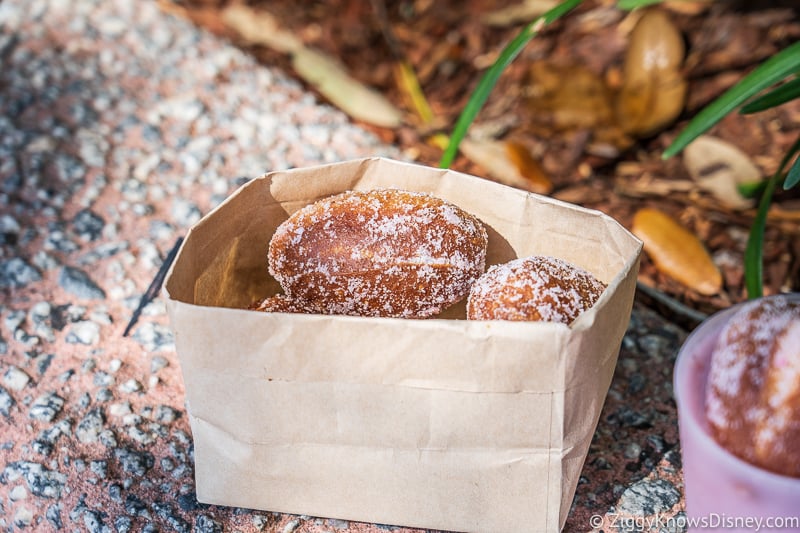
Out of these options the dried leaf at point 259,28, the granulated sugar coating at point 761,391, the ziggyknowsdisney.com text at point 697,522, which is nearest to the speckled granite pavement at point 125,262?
the ziggyknowsdisney.com text at point 697,522

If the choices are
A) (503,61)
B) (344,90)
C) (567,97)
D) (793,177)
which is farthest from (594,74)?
(793,177)

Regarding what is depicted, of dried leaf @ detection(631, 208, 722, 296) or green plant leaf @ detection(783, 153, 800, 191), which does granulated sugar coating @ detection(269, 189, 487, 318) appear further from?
dried leaf @ detection(631, 208, 722, 296)

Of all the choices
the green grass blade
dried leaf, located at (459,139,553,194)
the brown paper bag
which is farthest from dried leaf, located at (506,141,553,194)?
the brown paper bag

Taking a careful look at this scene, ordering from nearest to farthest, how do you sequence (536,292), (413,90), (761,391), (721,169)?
(761,391) < (536,292) < (721,169) < (413,90)

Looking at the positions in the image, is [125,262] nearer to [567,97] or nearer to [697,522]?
[697,522]

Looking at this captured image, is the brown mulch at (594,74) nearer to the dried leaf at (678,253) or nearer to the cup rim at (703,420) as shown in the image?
the dried leaf at (678,253)

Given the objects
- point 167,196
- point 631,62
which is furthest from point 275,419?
point 631,62
